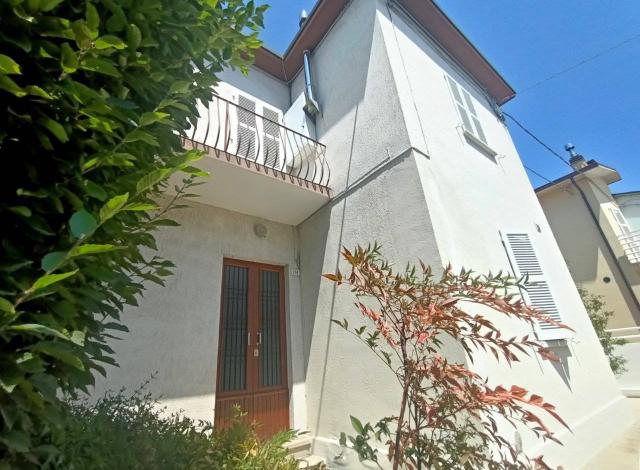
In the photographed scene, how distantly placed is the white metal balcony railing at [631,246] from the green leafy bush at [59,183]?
12.4 meters

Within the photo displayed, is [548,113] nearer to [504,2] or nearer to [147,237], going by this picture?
[504,2]

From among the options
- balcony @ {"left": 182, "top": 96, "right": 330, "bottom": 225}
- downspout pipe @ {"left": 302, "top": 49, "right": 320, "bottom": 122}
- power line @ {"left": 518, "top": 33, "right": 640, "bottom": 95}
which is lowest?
balcony @ {"left": 182, "top": 96, "right": 330, "bottom": 225}

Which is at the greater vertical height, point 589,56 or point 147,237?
point 589,56

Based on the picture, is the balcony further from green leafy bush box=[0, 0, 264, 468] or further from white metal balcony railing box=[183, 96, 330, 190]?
green leafy bush box=[0, 0, 264, 468]

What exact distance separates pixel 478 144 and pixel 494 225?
184 cm

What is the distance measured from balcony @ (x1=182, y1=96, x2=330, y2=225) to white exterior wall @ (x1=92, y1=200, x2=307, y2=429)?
1.35 feet

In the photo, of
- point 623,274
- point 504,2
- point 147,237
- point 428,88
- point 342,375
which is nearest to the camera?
point 147,237

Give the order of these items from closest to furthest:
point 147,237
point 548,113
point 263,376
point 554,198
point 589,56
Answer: point 147,237, point 263,376, point 589,56, point 548,113, point 554,198

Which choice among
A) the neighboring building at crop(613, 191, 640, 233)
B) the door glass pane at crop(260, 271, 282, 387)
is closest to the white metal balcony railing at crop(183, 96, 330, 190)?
the door glass pane at crop(260, 271, 282, 387)

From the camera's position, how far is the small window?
17.6 feet

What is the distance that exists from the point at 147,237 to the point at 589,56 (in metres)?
9.58

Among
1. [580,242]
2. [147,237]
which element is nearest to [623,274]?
[580,242]

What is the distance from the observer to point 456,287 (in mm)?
1844

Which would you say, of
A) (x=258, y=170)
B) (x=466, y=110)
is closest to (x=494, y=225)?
(x=466, y=110)
